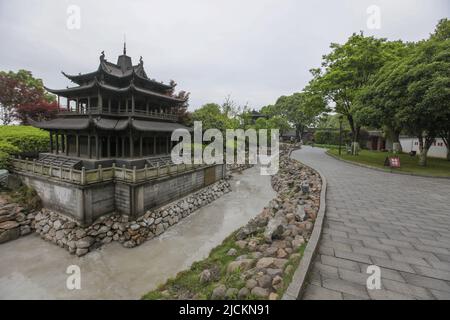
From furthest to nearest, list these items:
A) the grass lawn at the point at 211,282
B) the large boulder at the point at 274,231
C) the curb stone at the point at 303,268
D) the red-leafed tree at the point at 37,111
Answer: the red-leafed tree at the point at 37,111 < the large boulder at the point at 274,231 < the grass lawn at the point at 211,282 < the curb stone at the point at 303,268

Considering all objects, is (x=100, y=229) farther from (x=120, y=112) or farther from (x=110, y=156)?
(x=120, y=112)

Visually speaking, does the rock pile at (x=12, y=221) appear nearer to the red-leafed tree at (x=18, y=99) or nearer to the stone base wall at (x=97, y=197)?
the stone base wall at (x=97, y=197)

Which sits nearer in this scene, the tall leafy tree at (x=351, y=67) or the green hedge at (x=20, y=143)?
the green hedge at (x=20, y=143)

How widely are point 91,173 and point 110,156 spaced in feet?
15.8

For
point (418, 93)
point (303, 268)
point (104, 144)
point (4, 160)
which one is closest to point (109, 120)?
point (104, 144)

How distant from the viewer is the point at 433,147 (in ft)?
92.4

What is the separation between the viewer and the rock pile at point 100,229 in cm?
1057

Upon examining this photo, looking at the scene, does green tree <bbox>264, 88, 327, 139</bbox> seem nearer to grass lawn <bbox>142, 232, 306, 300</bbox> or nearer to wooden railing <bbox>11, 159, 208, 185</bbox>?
wooden railing <bbox>11, 159, 208, 185</bbox>

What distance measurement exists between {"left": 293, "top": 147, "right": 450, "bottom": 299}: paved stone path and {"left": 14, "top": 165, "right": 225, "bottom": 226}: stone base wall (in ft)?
33.1

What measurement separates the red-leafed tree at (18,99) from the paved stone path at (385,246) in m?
32.0

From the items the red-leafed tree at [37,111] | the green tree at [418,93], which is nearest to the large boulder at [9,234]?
the red-leafed tree at [37,111]

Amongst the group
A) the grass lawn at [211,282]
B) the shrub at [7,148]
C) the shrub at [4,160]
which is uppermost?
the shrub at [7,148]

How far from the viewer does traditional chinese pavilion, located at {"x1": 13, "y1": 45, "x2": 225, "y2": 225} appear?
38.7 feet
